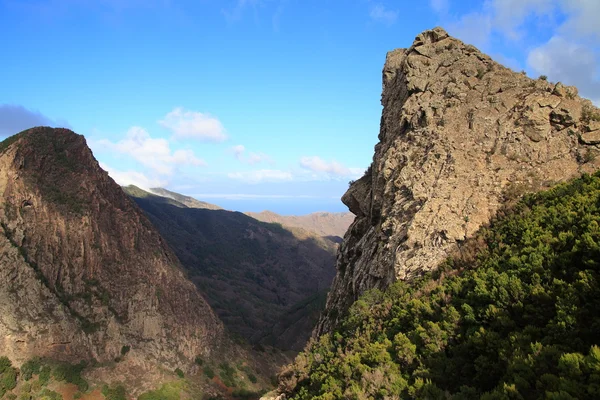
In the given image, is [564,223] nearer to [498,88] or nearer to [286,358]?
[498,88]

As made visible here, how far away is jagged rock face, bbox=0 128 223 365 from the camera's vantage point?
58.4 metres

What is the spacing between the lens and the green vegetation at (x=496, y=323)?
11039 millimetres

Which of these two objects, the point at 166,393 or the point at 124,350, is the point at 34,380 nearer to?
the point at 124,350

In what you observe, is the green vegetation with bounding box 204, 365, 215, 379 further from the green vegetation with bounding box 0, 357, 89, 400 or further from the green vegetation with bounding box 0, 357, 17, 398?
the green vegetation with bounding box 0, 357, 17, 398

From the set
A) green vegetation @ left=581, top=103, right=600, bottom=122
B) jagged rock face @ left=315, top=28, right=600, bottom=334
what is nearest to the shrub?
jagged rock face @ left=315, top=28, right=600, bottom=334

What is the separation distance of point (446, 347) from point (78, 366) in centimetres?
6015

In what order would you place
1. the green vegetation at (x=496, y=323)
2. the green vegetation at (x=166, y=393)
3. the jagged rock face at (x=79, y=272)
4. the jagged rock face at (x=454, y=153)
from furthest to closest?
1. the green vegetation at (x=166, y=393)
2. the jagged rock face at (x=79, y=272)
3. the jagged rock face at (x=454, y=153)
4. the green vegetation at (x=496, y=323)

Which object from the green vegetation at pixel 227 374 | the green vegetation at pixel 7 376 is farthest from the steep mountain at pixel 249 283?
the green vegetation at pixel 7 376

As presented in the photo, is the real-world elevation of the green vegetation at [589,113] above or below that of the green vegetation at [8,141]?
below

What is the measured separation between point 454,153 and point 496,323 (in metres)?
13.2

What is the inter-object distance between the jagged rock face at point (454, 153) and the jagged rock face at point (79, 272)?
4849 cm

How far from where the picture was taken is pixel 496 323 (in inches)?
571

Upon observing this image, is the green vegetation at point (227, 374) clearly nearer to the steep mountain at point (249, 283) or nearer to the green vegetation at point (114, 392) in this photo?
the steep mountain at point (249, 283)

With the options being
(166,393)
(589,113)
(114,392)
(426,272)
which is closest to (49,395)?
(114,392)
